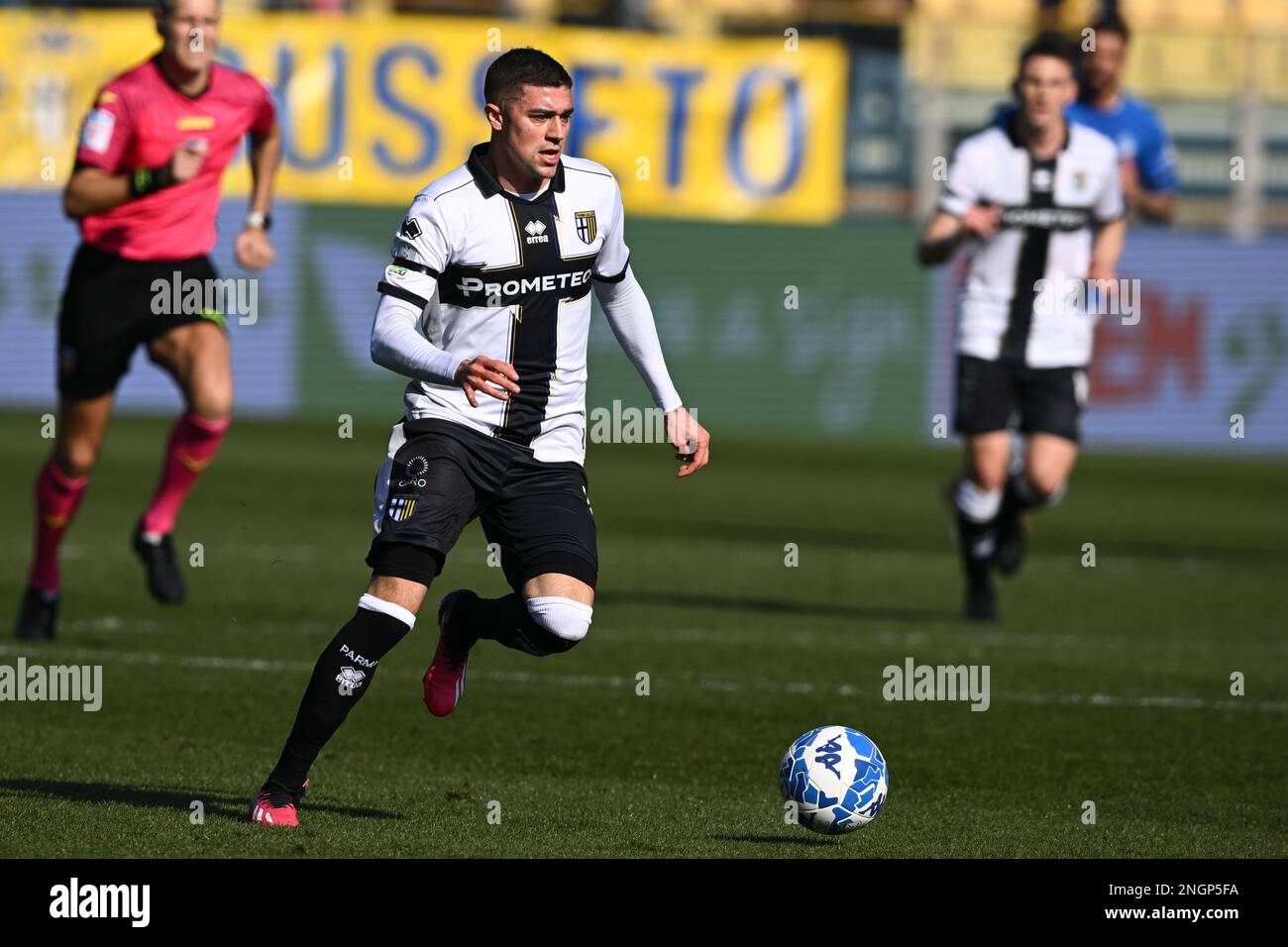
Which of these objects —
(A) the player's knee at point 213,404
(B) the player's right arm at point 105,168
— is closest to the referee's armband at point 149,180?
(B) the player's right arm at point 105,168

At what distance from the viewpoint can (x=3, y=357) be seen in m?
21.8

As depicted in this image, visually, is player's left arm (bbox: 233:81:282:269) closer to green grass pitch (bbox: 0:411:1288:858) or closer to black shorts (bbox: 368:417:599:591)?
green grass pitch (bbox: 0:411:1288:858)

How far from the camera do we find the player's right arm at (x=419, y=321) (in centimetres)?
536

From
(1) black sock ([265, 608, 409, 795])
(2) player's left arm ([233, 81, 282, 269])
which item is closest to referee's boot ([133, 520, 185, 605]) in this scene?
(2) player's left arm ([233, 81, 282, 269])

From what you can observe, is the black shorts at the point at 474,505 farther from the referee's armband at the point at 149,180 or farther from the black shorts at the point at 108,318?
the black shorts at the point at 108,318

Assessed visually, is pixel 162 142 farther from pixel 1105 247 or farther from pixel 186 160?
pixel 1105 247

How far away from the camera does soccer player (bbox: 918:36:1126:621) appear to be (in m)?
10.3

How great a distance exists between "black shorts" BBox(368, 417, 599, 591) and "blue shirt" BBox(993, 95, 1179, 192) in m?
6.93

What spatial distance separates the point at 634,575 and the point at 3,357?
39.7 ft

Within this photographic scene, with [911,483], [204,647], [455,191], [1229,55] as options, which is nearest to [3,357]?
[911,483]

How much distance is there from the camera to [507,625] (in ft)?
20.3

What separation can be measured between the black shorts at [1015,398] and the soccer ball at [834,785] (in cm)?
473

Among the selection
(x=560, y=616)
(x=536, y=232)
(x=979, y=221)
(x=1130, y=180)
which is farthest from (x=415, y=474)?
(x=1130, y=180)

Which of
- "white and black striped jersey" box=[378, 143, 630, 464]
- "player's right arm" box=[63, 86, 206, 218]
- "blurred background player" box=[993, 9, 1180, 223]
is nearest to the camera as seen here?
"white and black striped jersey" box=[378, 143, 630, 464]
